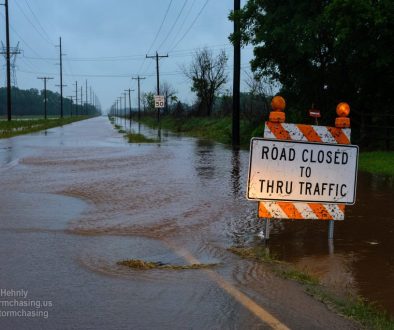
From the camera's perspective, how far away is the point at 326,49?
72.5 feet

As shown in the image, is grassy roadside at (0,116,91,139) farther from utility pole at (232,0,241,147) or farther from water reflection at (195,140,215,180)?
water reflection at (195,140,215,180)

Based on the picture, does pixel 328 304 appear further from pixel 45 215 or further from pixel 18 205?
pixel 18 205

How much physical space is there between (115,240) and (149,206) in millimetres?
2549

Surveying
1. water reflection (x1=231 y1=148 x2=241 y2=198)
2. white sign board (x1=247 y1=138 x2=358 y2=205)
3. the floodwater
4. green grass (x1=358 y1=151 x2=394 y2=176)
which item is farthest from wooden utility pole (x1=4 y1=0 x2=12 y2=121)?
white sign board (x1=247 y1=138 x2=358 y2=205)

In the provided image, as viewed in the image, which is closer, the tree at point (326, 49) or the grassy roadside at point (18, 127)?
the tree at point (326, 49)

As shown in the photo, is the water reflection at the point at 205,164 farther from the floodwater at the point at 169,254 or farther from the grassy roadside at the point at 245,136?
the grassy roadside at the point at 245,136

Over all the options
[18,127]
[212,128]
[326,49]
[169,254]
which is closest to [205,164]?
[326,49]

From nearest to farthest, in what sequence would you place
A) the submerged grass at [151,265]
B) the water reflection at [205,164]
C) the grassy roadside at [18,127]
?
the submerged grass at [151,265] < the water reflection at [205,164] < the grassy roadside at [18,127]

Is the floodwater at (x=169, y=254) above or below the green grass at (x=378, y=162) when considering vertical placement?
below

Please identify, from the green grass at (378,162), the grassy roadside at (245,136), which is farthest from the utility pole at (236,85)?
the green grass at (378,162)

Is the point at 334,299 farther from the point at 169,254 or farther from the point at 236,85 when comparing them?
the point at 236,85

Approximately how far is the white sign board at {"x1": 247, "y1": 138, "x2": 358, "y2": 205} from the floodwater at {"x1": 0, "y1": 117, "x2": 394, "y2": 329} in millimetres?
690

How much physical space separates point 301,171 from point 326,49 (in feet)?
53.4

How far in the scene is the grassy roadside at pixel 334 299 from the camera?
4.49 meters
